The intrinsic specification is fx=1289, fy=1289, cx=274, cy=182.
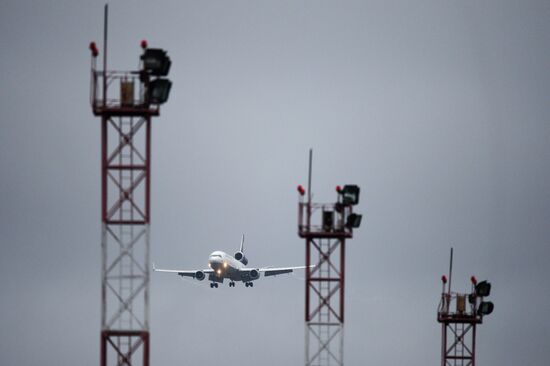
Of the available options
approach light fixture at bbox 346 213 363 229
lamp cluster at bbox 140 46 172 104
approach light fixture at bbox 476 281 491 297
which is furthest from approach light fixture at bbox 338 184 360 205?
approach light fixture at bbox 476 281 491 297

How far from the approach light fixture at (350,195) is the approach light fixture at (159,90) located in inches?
822

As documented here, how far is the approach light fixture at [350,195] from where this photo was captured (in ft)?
369

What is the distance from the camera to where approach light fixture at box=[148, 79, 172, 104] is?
99500 millimetres

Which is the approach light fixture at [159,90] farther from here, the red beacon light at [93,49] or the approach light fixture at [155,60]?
the red beacon light at [93,49]

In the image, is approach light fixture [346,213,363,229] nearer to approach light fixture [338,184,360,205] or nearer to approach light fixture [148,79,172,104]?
approach light fixture [338,184,360,205]

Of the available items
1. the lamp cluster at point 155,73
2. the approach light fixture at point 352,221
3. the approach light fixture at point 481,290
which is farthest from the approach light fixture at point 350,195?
the approach light fixture at point 481,290

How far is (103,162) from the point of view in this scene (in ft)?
326

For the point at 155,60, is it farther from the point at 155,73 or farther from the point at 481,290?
the point at 481,290

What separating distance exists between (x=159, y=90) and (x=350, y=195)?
22138 mm

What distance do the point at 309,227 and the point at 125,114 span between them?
2006 cm

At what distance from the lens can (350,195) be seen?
113 m

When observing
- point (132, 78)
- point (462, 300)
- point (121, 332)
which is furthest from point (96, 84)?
point (462, 300)

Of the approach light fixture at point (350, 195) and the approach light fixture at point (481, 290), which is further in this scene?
the approach light fixture at point (481, 290)

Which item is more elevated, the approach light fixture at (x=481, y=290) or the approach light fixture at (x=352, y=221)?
the approach light fixture at (x=352, y=221)
